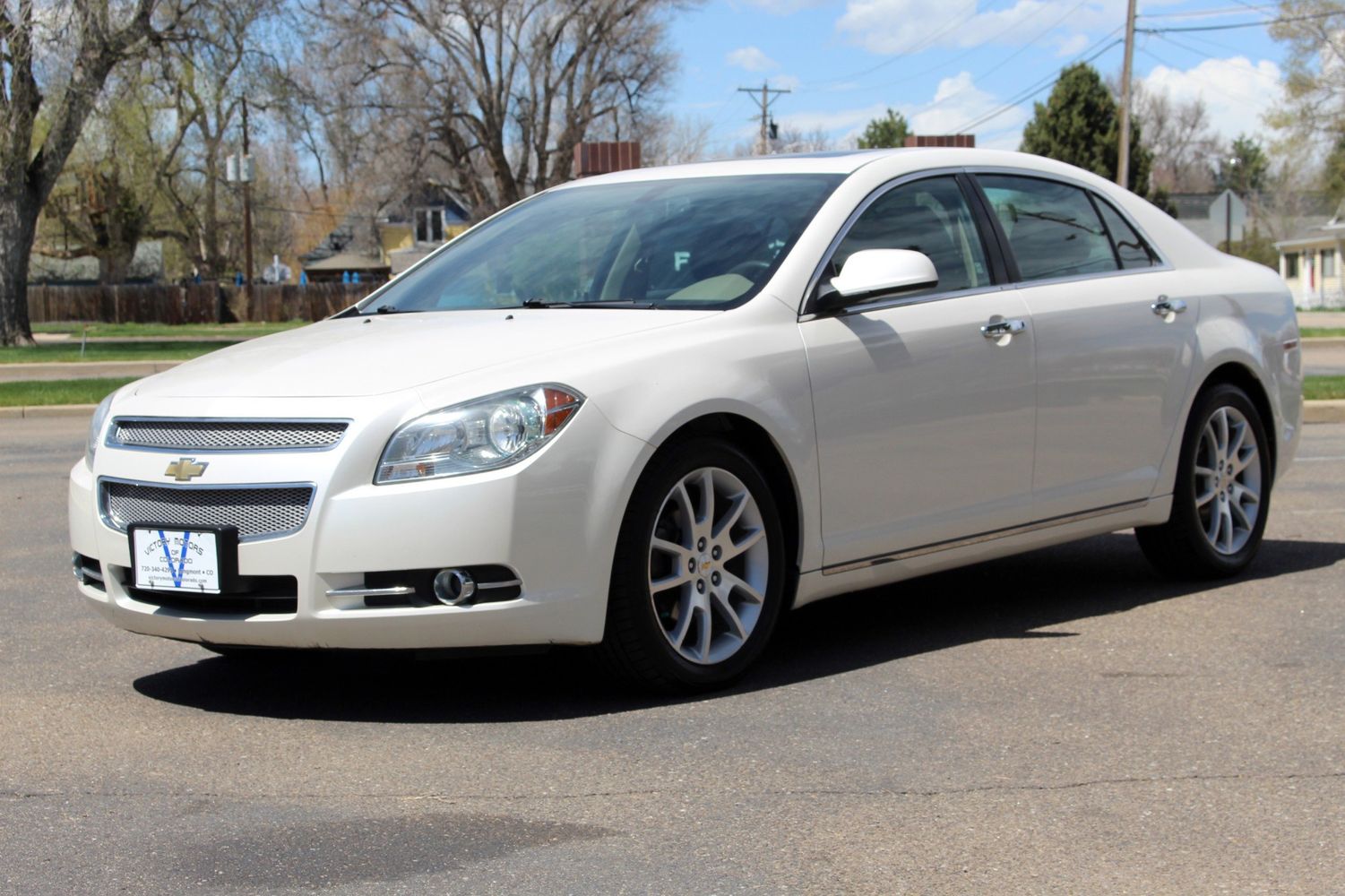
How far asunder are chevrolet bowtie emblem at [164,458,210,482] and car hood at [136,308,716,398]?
0.22 m

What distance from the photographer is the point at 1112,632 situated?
621 centimetres

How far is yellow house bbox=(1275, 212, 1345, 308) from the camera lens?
6631 centimetres

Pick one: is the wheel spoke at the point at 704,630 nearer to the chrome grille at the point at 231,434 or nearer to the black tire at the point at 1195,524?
the chrome grille at the point at 231,434

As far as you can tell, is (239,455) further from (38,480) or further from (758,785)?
(38,480)

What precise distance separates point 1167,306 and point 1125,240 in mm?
348

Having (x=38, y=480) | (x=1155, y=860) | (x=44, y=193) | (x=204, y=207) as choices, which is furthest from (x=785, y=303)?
(x=204, y=207)

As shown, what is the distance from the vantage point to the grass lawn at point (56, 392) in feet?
59.5

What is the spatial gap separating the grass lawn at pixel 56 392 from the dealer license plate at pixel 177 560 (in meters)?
13.2

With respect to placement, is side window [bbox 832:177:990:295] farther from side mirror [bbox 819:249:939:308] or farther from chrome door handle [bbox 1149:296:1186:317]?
chrome door handle [bbox 1149:296:1186:317]

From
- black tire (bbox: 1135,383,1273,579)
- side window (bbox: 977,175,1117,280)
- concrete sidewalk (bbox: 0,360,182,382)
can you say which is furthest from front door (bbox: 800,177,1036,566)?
concrete sidewalk (bbox: 0,360,182,382)

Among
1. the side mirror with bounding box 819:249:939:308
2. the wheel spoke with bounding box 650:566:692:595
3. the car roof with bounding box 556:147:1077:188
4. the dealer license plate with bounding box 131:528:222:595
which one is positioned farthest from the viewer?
the car roof with bounding box 556:147:1077:188

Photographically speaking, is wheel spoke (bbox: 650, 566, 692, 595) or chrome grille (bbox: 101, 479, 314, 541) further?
wheel spoke (bbox: 650, 566, 692, 595)

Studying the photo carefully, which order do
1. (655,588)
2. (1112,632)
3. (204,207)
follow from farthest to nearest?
(204,207) → (1112,632) → (655,588)

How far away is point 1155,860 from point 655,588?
178cm
